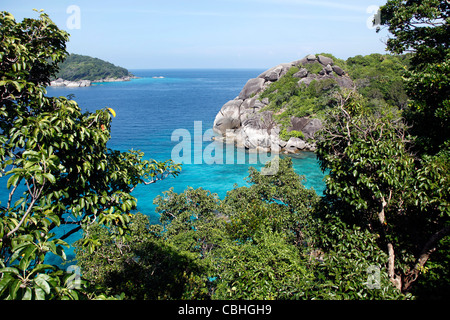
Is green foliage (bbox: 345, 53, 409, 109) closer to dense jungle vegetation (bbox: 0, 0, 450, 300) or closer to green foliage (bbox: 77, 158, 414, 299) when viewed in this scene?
dense jungle vegetation (bbox: 0, 0, 450, 300)

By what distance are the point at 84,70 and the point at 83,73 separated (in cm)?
400

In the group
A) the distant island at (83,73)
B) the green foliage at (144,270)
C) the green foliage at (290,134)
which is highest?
the distant island at (83,73)

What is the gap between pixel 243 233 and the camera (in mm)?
11180

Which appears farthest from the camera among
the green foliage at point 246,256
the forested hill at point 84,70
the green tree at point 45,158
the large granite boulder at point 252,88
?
the forested hill at point 84,70

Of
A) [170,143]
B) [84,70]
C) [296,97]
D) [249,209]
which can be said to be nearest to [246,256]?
[249,209]

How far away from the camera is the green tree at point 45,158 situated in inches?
132

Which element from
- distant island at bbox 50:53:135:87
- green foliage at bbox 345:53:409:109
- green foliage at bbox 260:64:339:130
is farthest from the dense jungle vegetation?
distant island at bbox 50:53:135:87

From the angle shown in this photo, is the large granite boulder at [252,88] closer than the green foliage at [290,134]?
No

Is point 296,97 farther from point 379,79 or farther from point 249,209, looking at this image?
point 249,209

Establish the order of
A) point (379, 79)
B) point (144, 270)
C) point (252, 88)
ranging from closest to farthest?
point (144, 270)
point (379, 79)
point (252, 88)

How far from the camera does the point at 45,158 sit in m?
3.70

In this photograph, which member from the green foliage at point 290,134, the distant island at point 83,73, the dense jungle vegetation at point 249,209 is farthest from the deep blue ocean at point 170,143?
the distant island at point 83,73

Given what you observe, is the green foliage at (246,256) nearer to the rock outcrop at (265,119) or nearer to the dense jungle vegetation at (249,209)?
the dense jungle vegetation at (249,209)
